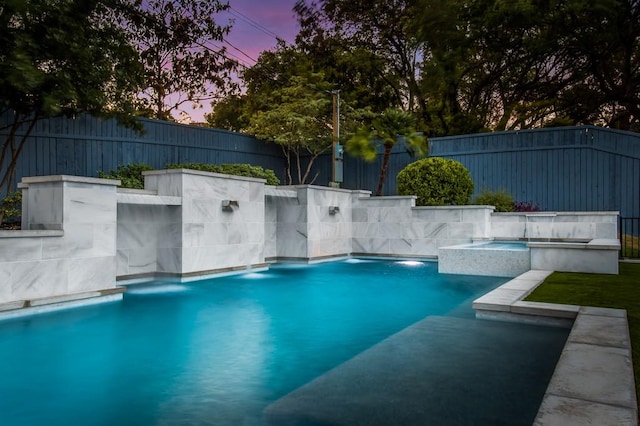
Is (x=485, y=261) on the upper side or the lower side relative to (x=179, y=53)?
lower

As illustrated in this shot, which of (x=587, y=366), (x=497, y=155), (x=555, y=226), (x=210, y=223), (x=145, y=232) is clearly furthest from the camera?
(x=497, y=155)

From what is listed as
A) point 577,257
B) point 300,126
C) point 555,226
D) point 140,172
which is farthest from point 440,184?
point 140,172

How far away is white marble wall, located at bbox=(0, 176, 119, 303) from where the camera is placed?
6.91 meters

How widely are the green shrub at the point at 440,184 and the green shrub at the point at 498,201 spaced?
0.46 metres

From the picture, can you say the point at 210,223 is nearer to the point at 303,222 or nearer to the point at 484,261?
the point at 303,222

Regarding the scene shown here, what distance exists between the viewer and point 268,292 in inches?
355

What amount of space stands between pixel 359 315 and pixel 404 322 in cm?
72

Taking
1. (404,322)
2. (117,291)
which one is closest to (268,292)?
(117,291)

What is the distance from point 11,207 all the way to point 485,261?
10739 mm

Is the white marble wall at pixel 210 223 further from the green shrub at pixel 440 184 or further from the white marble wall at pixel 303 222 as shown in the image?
the green shrub at pixel 440 184

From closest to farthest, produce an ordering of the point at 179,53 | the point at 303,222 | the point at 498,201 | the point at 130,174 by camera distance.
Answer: the point at 303,222 → the point at 130,174 → the point at 498,201 → the point at 179,53

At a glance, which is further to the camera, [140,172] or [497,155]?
[497,155]

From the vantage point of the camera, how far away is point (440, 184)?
15391 millimetres

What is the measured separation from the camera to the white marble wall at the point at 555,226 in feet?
43.9
